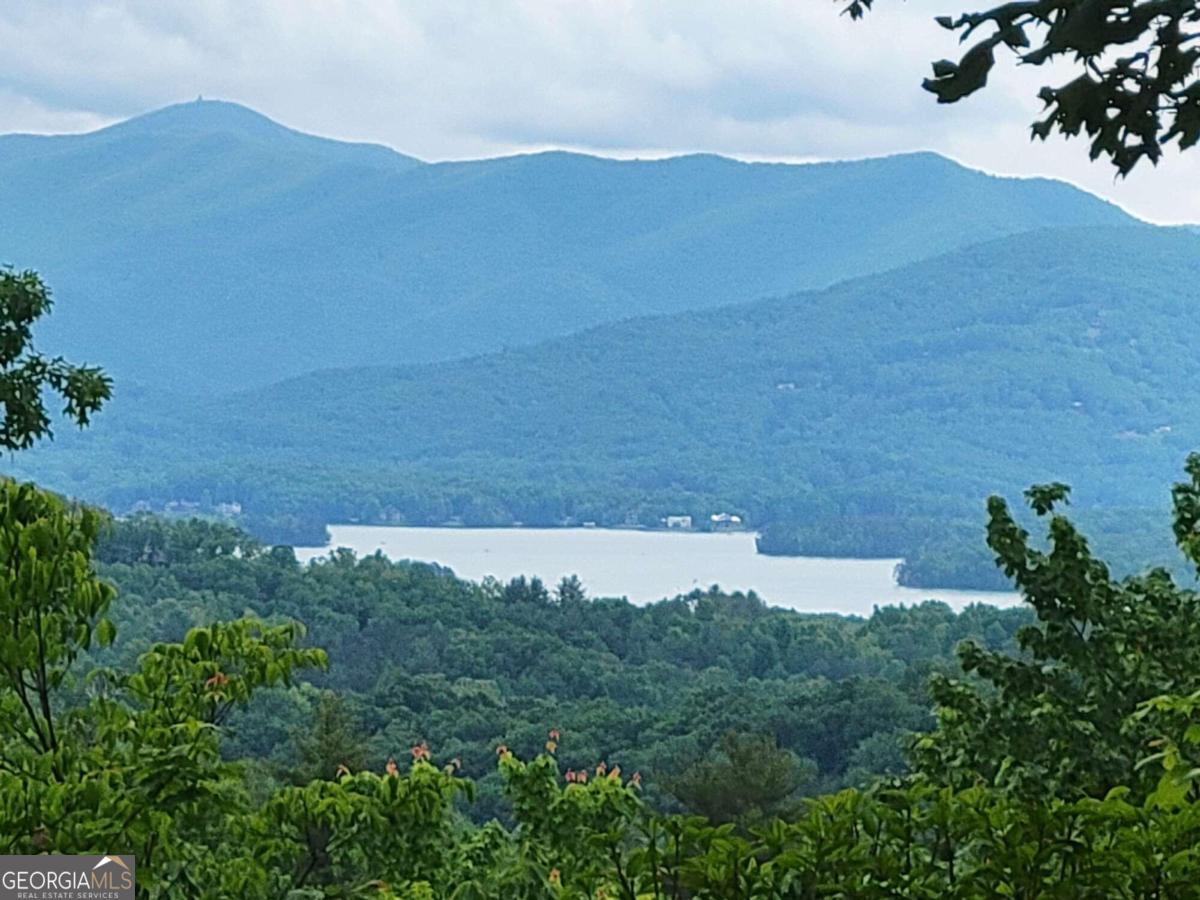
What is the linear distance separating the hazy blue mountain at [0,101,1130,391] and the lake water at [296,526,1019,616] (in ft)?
221

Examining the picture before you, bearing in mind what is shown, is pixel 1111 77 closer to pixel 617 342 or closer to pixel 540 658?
pixel 540 658

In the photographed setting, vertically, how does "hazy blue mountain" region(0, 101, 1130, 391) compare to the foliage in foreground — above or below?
above

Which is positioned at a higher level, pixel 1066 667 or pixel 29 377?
pixel 29 377

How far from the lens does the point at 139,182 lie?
190875 millimetres

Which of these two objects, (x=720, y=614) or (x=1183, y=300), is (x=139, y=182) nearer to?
(x=1183, y=300)

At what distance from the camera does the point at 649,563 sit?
7638 cm

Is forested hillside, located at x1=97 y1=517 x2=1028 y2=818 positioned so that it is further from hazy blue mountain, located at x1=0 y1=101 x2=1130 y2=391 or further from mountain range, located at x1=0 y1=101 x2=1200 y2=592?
hazy blue mountain, located at x1=0 y1=101 x2=1130 y2=391

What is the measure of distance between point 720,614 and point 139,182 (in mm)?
153163

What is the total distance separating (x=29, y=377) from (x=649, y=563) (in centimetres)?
7062

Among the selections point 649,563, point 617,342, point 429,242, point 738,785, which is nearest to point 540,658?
point 738,785

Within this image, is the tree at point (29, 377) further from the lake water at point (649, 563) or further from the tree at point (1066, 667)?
the lake water at point (649, 563)

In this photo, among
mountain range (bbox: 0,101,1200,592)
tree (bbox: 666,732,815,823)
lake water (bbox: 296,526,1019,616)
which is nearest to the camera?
tree (bbox: 666,732,815,823)

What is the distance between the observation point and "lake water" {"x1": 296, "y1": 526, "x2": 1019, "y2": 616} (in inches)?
2496

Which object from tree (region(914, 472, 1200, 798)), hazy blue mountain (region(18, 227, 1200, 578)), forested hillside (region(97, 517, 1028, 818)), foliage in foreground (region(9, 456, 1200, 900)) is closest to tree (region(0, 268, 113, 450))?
foliage in foreground (region(9, 456, 1200, 900))
